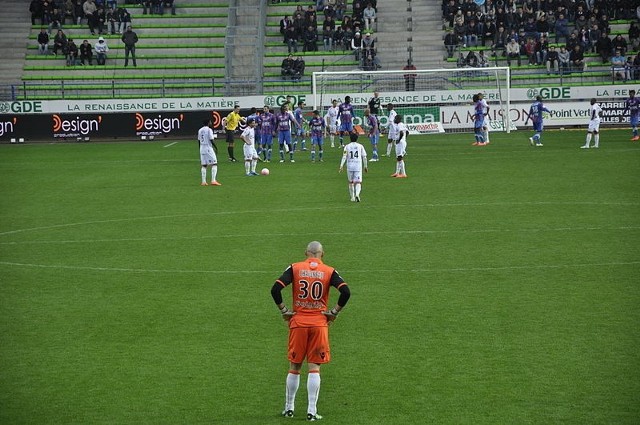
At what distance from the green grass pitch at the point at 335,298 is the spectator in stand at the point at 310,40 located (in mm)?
27505

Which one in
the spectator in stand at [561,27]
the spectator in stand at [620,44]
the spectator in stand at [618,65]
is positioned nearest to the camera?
the spectator in stand at [618,65]

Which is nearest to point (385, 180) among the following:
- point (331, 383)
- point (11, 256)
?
point (11, 256)

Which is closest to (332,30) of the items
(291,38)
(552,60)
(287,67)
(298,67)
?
(291,38)

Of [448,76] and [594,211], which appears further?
[448,76]

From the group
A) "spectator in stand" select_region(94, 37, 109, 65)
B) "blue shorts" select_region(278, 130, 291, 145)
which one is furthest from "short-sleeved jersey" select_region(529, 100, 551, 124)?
"spectator in stand" select_region(94, 37, 109, 65)

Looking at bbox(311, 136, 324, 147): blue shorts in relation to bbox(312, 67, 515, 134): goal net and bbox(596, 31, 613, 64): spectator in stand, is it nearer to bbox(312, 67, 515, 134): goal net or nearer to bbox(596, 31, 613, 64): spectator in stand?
bbox(312, 67, 515, 134): goal net

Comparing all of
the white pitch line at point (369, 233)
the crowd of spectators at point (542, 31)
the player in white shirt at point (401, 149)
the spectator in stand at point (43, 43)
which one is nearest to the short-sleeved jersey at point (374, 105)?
the player in white shirt at point (401, 149)

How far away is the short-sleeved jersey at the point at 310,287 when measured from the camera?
11445 mm

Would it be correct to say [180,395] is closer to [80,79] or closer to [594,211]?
[594,211]

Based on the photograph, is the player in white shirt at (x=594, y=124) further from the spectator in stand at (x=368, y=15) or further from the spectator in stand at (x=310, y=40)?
the spectator in stand at (x=310, y=40)

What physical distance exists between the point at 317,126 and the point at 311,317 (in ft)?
95.0

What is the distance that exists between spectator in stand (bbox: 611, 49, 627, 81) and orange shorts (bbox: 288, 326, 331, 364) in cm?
4769

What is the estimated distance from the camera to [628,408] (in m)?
11.7

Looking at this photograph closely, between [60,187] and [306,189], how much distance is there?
938 cm
